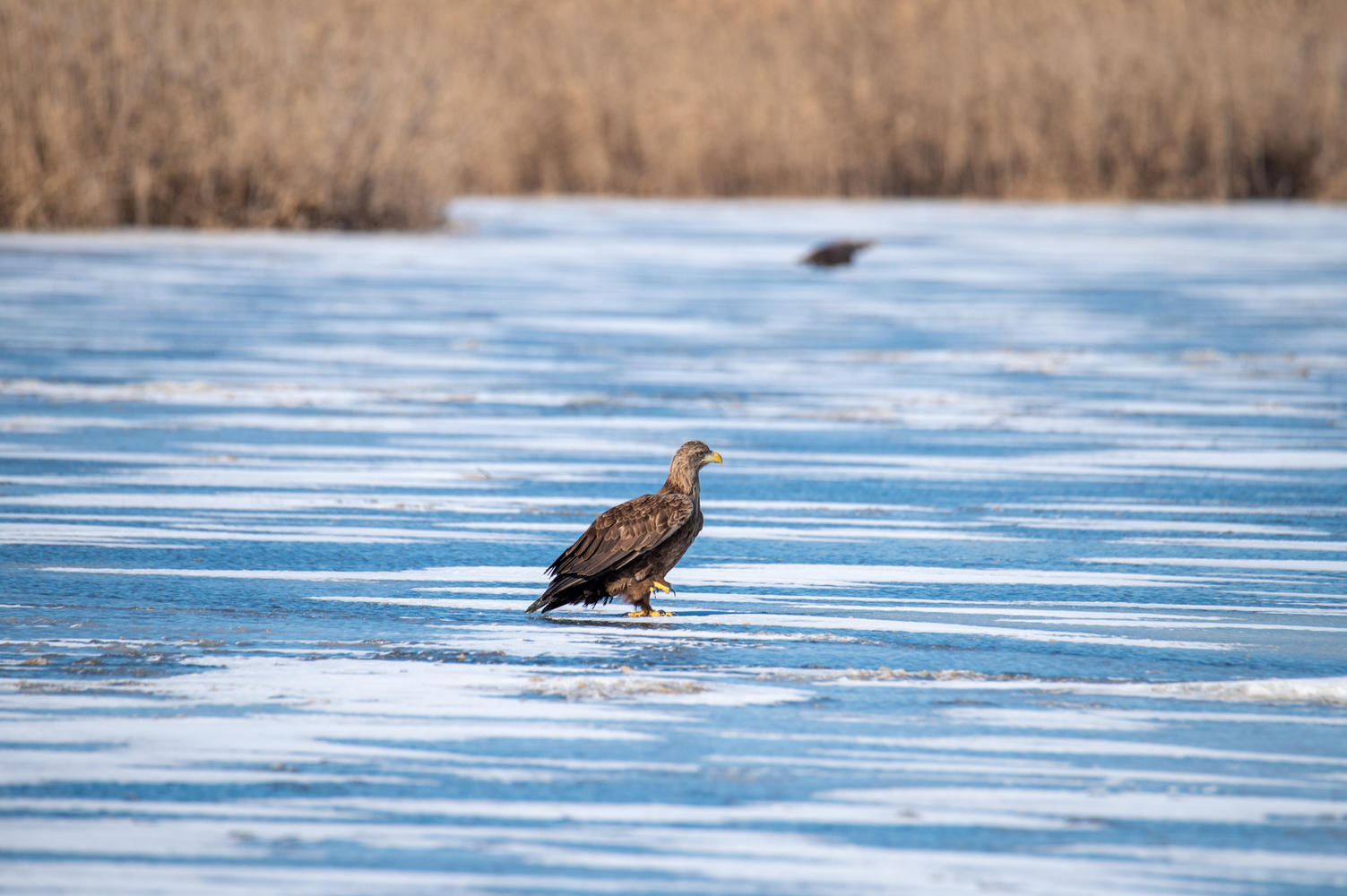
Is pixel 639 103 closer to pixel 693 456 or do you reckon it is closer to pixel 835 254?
pixel 835 254

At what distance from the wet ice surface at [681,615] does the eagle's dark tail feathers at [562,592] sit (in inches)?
3.1

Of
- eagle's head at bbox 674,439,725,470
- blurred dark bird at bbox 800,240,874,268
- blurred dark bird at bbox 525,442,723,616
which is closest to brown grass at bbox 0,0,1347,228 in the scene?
blurred dark bird at bbox 800,240,874,268

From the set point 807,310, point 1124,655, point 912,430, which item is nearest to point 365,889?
point 1124,655

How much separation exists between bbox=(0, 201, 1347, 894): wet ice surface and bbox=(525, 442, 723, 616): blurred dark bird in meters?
0.10

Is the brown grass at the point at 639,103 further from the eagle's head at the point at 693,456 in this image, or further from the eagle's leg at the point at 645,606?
the eagle's leg at the point at 645,606

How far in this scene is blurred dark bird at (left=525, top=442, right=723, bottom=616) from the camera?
198 inches

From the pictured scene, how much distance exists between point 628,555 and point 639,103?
19526mm

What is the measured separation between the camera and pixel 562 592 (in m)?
5.04

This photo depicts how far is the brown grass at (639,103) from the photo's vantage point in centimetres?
1817

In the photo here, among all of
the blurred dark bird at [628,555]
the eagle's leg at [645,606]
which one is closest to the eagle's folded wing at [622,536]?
the blurred dark bird at [628,555]

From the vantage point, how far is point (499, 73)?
25797 mm

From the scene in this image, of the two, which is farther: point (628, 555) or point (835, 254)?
point (835, 254)

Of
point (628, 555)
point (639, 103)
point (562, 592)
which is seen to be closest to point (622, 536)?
point (628, 555)

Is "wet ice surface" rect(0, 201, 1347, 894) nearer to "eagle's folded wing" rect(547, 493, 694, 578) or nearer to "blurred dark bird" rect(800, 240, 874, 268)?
"eagle's folded wing" rect(547, 493, 694, 578)
